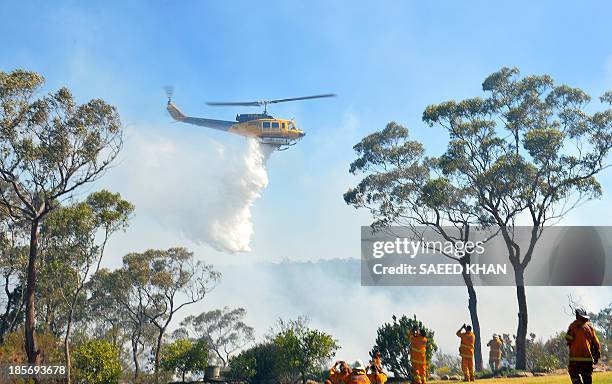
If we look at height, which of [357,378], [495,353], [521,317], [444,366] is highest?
Result: [521,317]

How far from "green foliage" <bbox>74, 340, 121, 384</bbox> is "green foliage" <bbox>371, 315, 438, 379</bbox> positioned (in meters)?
12.3

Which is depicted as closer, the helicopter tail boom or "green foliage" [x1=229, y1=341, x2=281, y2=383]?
"green foliage" [x1=229, y1=341, x2=281, y2=383]

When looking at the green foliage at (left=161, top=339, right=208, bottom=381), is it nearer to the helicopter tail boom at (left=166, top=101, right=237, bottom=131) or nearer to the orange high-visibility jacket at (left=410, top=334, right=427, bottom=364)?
the orange high-visibility jacket at (left=410, top=334, right=427, bottom=364)

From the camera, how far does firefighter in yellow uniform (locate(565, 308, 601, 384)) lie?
36.4 ft

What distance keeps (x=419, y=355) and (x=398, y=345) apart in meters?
7.20

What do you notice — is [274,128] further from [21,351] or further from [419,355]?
[419,355]

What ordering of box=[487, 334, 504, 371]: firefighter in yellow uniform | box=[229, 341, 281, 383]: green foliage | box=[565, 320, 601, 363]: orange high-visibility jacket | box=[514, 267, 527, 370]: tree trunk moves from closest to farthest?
box=[565, 320, 601, 363]: orange high-visibility jacket < box=[487, 334, 504, 371]: firefighter in yellow uniform < box=[229, 341, 281, 383]: green foliage < box=[514, 267, 527, 370]: tree trunk

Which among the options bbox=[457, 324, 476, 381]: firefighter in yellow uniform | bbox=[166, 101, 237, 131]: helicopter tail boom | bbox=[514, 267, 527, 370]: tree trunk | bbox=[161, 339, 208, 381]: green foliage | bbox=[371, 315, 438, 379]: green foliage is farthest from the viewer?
bbox=[166, 101, 237, 131]: helicopter tail boom

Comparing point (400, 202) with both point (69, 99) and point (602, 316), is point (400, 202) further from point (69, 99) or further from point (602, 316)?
point (602, 316)

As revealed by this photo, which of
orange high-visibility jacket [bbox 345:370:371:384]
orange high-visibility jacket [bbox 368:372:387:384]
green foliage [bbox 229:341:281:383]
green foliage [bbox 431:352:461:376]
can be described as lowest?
green foliage [bbox 431:352:461:376]

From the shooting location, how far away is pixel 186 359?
1341 inches

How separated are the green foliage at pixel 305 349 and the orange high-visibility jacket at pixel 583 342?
1677cm

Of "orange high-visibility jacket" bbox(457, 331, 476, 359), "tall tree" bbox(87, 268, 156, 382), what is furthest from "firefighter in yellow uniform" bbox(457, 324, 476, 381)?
"tall tree" bbox(87, 268, 156, 382)

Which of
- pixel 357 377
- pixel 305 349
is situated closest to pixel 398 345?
pixel 305 349
